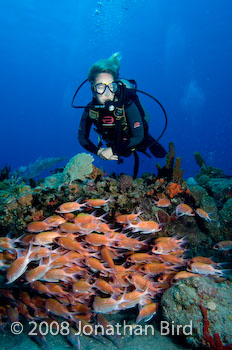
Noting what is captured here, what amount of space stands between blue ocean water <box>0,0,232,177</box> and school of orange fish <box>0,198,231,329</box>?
7642 cm

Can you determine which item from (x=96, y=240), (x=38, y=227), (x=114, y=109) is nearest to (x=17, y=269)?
(x=38, y=227)

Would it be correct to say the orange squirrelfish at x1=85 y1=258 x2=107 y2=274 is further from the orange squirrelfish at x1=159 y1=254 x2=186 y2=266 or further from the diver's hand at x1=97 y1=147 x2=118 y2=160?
the diver's hand at x1=97 y1=147 x2=118 y2=160


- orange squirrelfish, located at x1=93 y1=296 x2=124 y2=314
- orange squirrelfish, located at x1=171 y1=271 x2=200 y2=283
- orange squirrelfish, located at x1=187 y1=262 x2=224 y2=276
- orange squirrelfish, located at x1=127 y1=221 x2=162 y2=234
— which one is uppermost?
orange squirrelfish, located at x1=127 y1=221 x2=162 y2=234

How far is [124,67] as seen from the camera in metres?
119

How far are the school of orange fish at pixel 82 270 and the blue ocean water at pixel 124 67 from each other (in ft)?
251

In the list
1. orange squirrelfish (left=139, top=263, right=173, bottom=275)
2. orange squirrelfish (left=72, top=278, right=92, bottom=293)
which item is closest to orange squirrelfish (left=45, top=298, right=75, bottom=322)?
orange squirrelfish (left=72, top=278, right=92, bottom=293)

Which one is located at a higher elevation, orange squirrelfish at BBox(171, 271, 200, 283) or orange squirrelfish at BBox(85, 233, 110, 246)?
orange squirrelfish at BBox(85, 233, 110, 246)

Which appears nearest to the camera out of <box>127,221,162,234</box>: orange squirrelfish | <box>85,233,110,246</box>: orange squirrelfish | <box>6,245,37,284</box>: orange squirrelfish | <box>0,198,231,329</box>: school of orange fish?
<box>6,245,37,284</box>: orange squirrelfish

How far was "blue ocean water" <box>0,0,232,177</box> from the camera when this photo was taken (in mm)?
92500

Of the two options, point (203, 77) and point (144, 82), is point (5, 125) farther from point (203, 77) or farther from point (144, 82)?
point (203, 77)

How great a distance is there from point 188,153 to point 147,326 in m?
107

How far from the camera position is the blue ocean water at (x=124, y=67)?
92.5m

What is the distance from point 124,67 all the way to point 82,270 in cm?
13249

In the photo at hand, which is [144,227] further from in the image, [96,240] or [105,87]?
[105,87]
